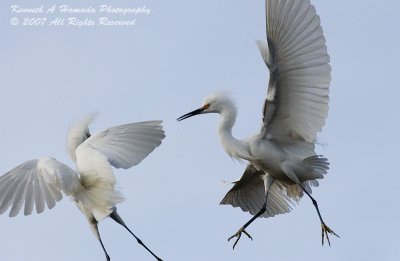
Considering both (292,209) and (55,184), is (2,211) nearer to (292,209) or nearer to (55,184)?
(55,184)

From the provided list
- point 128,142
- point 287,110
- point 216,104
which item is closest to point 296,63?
point 287,110

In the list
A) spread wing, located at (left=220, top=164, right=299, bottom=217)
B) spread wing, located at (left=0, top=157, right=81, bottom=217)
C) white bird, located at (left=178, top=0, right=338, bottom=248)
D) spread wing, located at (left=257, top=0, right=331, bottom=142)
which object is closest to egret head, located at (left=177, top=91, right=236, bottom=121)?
white bird, located at (left=178, top=0, right=338, bottom=248)

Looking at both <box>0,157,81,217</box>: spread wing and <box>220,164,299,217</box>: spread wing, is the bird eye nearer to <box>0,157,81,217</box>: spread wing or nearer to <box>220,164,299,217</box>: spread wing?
<box>220,164,299,217</box>: spread wing

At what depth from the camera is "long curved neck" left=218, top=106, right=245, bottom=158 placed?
12188mm

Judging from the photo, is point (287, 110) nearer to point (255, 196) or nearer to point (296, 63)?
point (296, 63)

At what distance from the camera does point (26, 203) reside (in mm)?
11016

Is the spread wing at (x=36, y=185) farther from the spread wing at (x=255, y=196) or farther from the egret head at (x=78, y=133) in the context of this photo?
the spread wing at (x=255, y=196)

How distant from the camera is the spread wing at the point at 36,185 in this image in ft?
36.2

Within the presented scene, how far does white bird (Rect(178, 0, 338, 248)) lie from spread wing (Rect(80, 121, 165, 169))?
532mm

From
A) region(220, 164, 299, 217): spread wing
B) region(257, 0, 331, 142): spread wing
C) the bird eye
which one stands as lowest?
region(220, 164, 299, 217): spread wing

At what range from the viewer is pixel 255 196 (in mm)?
13359

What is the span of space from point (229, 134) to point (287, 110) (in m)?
0.71

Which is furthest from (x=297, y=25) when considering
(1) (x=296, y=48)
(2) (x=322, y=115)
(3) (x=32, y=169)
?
(3) (x=32, y=169)

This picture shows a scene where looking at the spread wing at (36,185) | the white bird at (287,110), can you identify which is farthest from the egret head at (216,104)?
the spread wing at (36,185)
